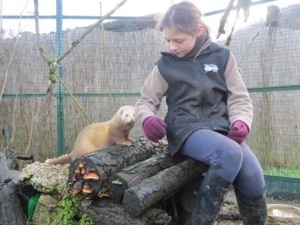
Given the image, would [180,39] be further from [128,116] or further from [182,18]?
[128,116]

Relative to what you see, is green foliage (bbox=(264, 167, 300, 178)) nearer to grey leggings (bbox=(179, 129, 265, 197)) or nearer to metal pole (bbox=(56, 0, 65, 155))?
metal pole (bbox=(56, 0, 65, 155))

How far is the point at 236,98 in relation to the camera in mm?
2947

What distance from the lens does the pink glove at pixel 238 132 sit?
2.65 meters

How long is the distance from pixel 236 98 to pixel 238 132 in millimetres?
387

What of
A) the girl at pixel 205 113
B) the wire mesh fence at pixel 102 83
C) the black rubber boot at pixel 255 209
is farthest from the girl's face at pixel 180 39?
the wire mesh fence at pixel 102 83

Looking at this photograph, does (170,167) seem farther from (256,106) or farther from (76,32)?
(76,32)

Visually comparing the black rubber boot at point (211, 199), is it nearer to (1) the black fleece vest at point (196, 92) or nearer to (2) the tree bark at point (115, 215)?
(2) the tree bark at point (115, 215)

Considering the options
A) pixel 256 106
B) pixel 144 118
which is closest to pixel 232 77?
pixel 144 118

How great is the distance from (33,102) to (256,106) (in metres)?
3.61

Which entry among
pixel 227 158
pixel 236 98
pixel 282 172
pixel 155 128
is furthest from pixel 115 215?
pixel 282 172

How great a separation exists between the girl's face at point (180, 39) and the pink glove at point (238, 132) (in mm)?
668

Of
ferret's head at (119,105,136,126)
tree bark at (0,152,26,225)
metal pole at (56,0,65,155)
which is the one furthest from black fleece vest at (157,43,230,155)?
metal pole at (56,0,65,155)

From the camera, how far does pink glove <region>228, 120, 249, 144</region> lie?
2648mm

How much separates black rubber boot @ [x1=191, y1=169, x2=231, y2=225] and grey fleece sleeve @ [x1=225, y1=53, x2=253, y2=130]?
0.50 meters
